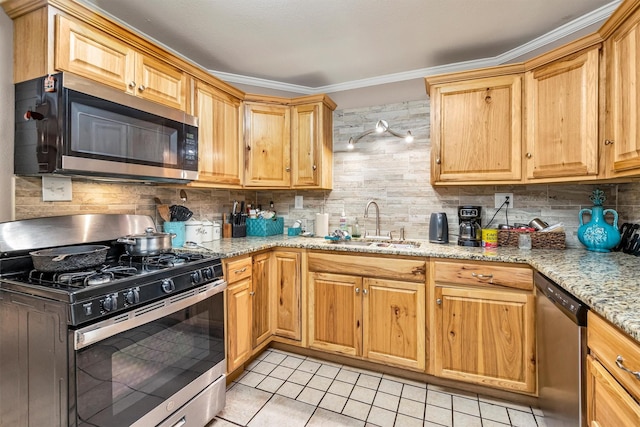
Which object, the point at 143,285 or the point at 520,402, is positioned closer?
the point at 143,285

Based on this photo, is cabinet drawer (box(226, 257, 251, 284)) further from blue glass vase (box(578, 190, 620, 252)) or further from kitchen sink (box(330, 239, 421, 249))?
blue glass vase (box(578, 190, 620, 252))

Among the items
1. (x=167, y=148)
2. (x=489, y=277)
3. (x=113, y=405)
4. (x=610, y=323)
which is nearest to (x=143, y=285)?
(x=113, y=405)

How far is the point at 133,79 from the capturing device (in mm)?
1694

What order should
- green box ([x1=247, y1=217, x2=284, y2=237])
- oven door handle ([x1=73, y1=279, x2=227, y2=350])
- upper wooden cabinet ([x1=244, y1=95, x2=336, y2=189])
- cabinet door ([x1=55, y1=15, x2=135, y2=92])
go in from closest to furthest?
oven door handle ([x1=73, y1=279, x2=227, y2=350]), cabinet door ([x1=55, y1=15, x2=135, y2=92]), upper wooden cabinet ([x1=244, y1=95, x2=336, y2=189]), green box ([x1=247, y1=217, x2=284, y2=237])

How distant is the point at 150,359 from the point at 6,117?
4.52ft

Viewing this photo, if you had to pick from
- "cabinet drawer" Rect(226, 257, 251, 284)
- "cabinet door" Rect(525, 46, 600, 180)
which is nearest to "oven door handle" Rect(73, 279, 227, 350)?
"cabinet drawer" Rect(226, 257, 251, 284)

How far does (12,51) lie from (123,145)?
67 cm

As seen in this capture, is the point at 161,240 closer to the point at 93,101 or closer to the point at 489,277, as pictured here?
the point at 93,101

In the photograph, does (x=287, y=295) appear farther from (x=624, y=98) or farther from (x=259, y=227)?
(x=624, y=98)

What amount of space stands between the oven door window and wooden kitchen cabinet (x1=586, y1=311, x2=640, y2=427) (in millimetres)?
1733

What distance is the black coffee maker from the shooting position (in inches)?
88.4

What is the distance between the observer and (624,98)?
1.50 meters

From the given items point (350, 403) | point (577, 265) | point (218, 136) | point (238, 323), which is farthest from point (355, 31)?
point (350, 403)

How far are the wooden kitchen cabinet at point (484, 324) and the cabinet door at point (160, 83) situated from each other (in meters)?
2.06
